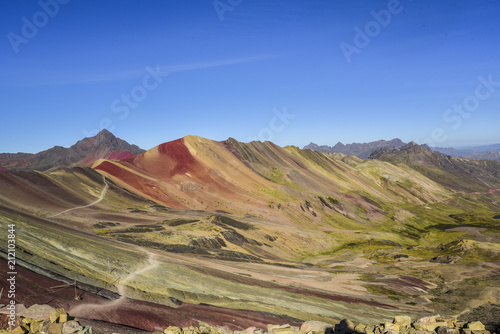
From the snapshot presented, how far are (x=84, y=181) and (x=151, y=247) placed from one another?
51.4m

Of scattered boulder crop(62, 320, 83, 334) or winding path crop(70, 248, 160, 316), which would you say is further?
winding path crop(70, 248, 160, 316)

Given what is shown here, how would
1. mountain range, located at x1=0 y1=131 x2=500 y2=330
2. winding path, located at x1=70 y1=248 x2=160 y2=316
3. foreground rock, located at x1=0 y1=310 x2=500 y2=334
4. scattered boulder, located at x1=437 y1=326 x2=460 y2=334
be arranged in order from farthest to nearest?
mountain range, located at x1=0 y1=131 x2=500 y2=330
winding path, located at x1=70 y1=248 x2=160 y2=316
scattered boulder, located at x1=437 y1=326 x2=460 y2=334
foreground rock, located at x1=0 y1=310 x2=500 y2=334

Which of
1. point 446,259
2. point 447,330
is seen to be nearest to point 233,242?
point 446,259

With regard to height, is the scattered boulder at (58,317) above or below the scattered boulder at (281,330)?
above

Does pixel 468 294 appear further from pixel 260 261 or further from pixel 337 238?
pixel 337 238

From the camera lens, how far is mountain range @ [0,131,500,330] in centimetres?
3547

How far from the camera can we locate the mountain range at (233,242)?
3547 cm

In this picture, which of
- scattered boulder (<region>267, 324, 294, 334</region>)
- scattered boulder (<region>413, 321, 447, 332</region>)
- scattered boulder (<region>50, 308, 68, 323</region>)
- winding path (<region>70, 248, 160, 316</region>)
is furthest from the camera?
winding path (<region>70, 248, 160, 316</region>)

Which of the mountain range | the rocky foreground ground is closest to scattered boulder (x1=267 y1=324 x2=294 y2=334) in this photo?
the rocky foreground ground

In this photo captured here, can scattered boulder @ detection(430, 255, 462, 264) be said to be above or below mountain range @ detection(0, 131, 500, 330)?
below

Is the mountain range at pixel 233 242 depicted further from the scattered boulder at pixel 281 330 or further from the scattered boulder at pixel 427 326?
the scattered boulder at pixel 427 326

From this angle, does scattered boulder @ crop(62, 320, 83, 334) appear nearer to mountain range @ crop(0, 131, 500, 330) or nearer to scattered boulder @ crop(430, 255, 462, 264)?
mountain range @ crop(0, 131, 500, 330)

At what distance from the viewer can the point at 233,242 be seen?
72.1 m

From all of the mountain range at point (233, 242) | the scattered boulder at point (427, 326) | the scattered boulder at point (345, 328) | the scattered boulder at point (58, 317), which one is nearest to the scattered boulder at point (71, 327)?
the scattered boulder at point (58, 317)
